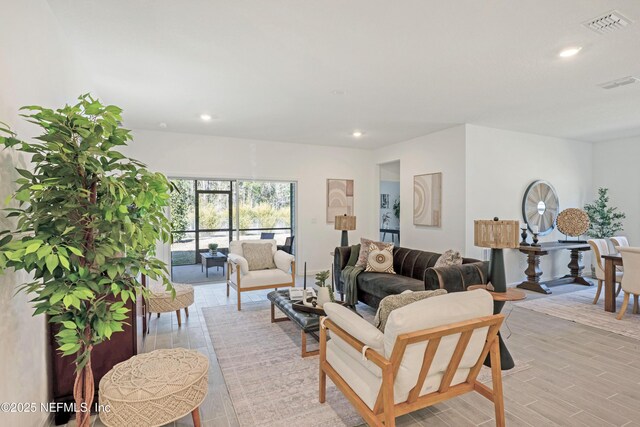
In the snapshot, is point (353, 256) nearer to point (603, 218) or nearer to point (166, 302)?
point (166, 302)

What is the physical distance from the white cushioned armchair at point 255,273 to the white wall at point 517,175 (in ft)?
9.34

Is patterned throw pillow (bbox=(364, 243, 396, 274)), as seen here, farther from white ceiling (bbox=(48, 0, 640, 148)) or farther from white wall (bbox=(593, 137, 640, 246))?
white wall (bbox=(593, 137, 640, 246))

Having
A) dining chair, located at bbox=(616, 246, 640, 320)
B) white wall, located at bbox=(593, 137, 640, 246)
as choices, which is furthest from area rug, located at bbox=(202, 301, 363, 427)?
white wall, located at bbox=(593, 137, 640, 246)

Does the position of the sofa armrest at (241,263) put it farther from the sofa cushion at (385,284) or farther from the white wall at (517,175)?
the white wall at (517,175)

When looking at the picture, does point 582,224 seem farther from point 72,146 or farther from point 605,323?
point 72,146

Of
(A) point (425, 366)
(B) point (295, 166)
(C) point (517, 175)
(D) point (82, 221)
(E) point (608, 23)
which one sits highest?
(E) point (608, 23)

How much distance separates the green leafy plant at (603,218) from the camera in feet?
20.5

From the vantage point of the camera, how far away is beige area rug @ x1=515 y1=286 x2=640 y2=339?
3720 mm

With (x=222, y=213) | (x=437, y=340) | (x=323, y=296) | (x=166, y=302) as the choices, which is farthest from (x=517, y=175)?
(x=166, y=302)

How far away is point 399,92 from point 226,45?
79.8 inches

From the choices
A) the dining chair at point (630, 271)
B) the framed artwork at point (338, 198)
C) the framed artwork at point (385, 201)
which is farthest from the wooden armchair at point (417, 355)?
the framed artwork at point (385, 201)

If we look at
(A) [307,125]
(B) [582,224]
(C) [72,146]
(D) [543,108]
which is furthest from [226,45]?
(B) [582,224]

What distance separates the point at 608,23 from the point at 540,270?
14.2ft

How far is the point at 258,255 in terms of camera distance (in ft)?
15.9
